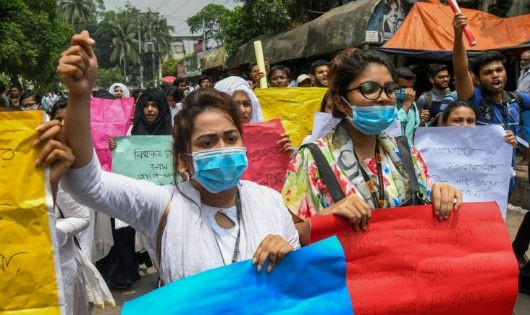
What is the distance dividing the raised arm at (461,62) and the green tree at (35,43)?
86.9 feet

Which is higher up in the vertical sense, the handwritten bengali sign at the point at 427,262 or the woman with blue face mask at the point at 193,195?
the woman with blue face mask at the point at 193,195

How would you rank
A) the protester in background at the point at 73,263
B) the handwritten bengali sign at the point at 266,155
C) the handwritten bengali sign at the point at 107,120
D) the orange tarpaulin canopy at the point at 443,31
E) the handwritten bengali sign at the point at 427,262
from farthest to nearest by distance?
the orange tarpaulin canopy at the point at 443,31, the handwritten bengali sign at the point at 107,120, the handwritten bengali sign at the point at 266,155, the protester in background at the point at 73,263, the handwritten bengali sign at the point at 427,262

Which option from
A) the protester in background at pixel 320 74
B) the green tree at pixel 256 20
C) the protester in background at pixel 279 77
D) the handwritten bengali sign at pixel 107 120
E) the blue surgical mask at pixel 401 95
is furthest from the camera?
the green tree at pixel 256 20

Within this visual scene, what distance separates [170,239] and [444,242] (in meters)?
1.02

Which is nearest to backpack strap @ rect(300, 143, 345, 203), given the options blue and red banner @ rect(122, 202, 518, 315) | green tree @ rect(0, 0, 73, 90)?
blue and red banner @ rect(122, 202, 518, 315)

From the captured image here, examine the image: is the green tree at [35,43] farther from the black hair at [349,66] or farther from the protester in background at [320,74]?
the black hair at [349,66]

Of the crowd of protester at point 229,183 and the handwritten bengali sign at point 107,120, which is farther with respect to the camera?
the handwritten bengali sign at point 107,120

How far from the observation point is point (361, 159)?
6.96 ft

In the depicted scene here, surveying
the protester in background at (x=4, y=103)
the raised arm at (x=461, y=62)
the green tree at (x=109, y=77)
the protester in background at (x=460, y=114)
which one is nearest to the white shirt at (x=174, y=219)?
the raised arm at (x=461, y=62)

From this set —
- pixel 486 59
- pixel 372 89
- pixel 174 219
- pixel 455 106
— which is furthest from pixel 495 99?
pixel 174 219

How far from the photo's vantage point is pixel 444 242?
204 cm

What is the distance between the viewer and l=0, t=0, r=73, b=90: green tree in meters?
28.1

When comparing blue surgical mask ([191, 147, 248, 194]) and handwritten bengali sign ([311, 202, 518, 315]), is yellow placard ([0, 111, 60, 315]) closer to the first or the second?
blue surgical mask ([191, 147, 248, 194])

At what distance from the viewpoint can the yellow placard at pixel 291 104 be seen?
4.13m
